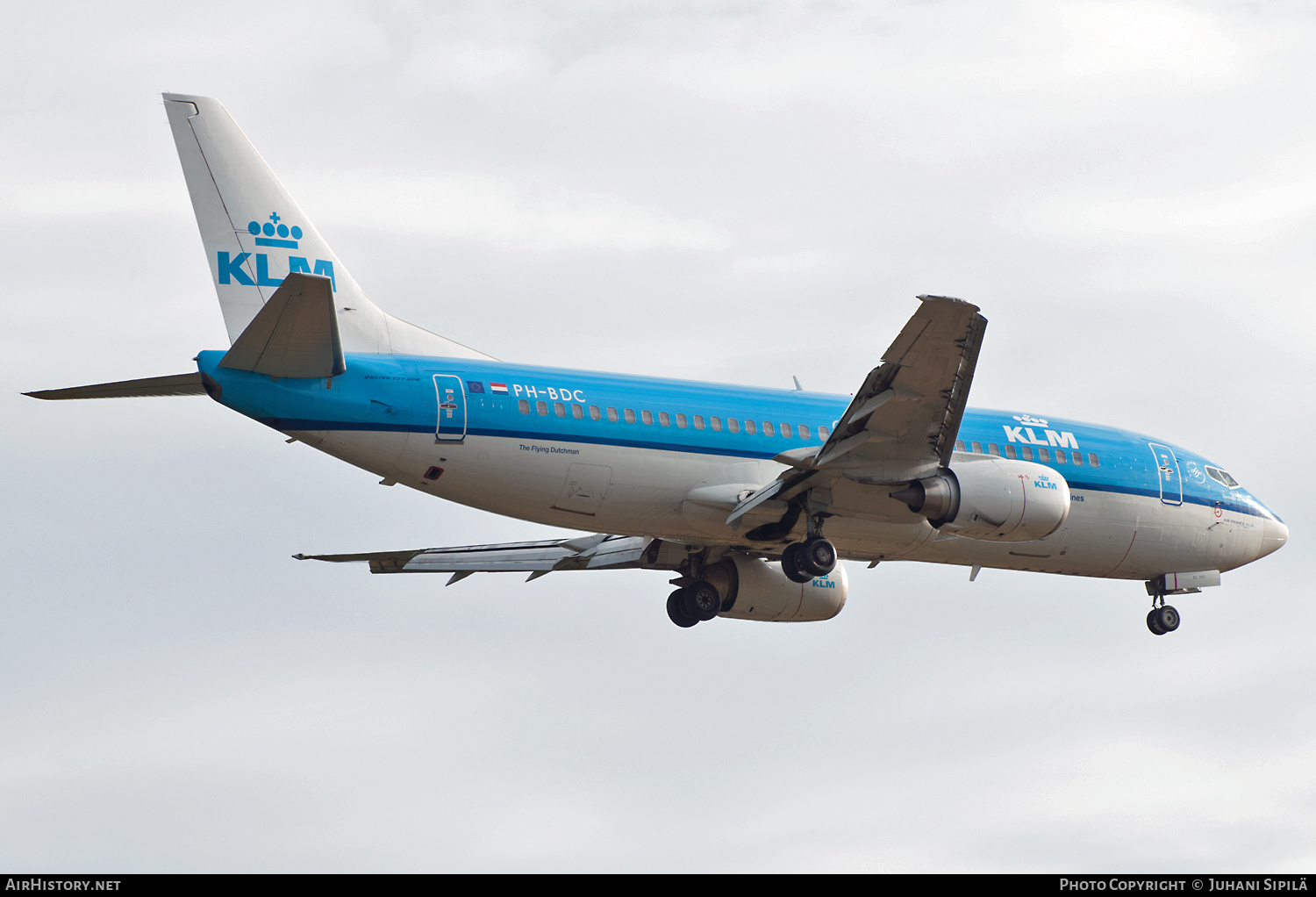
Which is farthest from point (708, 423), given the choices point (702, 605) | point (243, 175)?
point (243, 175)

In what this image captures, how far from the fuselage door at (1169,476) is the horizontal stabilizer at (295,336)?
53.4 ft

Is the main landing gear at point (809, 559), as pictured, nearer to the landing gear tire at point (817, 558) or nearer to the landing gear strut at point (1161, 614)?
the landing gear tire at point (817, 558)

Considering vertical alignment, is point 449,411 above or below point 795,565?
above

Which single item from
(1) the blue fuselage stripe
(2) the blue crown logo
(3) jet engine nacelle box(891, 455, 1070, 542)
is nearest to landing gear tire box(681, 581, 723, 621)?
(1) the blue fuselage stripe

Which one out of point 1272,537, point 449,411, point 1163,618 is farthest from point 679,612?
point 1272,537

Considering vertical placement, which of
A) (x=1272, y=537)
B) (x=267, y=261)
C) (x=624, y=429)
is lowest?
(x=624, y=429)

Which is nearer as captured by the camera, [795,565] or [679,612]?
[795,565]

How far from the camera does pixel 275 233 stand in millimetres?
26359

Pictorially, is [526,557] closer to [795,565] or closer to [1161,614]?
[795,565]

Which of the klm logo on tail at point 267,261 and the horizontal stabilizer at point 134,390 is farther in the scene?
the klm logo on tail at point 267,261

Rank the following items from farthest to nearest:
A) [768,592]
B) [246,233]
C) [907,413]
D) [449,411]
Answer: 1. [768,592]
2. [246,233]
3. [907,413]
4. [449,411]

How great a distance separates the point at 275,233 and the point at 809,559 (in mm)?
10370

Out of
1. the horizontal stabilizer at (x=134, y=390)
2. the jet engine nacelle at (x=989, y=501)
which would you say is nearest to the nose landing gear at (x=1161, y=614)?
the jet engine nacelle at (x=989, y=501)

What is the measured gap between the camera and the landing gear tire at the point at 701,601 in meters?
31.6
